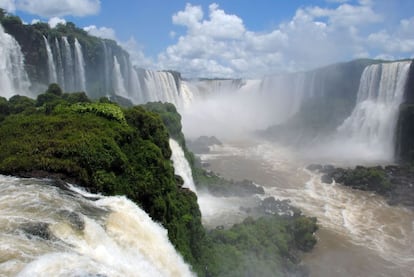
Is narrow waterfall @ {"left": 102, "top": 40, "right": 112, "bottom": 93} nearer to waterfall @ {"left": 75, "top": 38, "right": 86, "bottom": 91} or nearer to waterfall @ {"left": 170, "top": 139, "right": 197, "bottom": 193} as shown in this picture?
waterfall @ {"left": 75, "top": 38, "right": 86, "bottom": 91}

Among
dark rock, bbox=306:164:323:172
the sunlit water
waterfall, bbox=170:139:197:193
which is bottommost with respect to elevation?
the sunlit water

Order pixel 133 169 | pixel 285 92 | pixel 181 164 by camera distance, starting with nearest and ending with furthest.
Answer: pixel 133 169 → pixel 181 164 → pixel 285 92

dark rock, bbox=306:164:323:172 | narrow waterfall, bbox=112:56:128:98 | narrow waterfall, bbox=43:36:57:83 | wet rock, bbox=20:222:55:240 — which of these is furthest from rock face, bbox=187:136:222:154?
wet rock, bbox=20:222:55:240

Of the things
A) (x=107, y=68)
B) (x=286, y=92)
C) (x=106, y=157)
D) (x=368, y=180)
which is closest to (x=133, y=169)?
(x=106, y=157)

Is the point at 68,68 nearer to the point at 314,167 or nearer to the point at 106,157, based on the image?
the point at 314,167

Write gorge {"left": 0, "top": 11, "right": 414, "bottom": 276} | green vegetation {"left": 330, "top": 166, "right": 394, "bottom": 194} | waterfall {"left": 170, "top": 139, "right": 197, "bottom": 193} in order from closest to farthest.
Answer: gorge {"left": 0, "top": 11, "right": 414, "bottom": 276} < waterfall {"left": 170, "top": 139, "right": 197, "bottom": 193} < green vegetation {"left": 330, "top": 166, "right": 394, "bottom": 194}

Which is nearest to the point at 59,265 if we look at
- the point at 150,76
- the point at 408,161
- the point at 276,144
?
the point at 408,161

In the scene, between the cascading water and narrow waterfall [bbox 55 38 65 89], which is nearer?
narrow waterfall [bbox 55 38 65 89]
